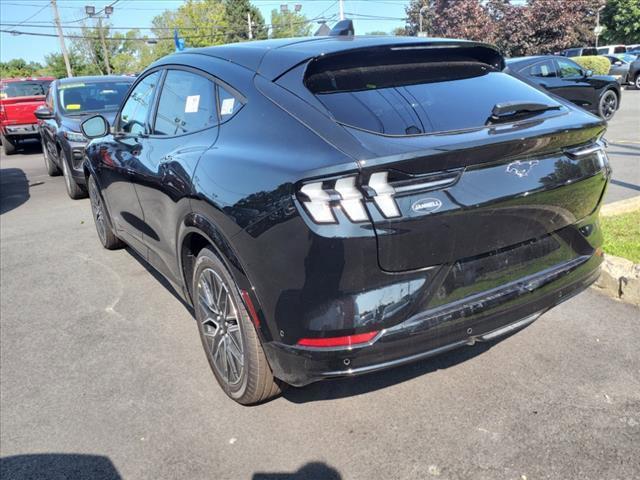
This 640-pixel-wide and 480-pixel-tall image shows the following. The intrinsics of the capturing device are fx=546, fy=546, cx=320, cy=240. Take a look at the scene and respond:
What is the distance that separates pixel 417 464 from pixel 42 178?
10.8 m

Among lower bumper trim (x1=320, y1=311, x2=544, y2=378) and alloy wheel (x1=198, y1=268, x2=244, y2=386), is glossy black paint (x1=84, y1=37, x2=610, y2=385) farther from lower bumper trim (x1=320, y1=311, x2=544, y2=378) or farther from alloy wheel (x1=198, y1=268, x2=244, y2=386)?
alloy wheel (x1=198, y1=268, x2=244, y2=386)

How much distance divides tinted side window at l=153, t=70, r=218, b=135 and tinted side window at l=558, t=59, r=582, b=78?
1199 cm

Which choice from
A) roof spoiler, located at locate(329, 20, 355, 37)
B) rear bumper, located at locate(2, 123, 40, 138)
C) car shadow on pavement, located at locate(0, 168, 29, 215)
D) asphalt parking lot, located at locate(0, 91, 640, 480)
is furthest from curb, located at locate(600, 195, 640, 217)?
rear bumper, located at locate(2, 123, 40, 138)

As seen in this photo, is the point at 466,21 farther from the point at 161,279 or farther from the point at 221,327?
the point at 221,327

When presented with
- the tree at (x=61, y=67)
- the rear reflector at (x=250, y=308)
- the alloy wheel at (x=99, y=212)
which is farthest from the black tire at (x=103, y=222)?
the tree at (x=61, y=67)

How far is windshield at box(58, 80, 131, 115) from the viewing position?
29.2 ft

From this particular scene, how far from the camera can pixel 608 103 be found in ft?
44.0

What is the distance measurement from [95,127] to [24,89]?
43.3 feet

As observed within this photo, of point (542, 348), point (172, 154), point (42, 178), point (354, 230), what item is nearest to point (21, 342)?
point (172, 154)

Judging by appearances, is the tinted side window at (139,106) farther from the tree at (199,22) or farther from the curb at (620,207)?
the tree at (199,22)

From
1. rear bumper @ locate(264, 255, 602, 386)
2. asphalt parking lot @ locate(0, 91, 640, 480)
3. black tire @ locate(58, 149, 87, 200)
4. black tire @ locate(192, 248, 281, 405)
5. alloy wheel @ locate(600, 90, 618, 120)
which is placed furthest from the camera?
alloy wheel @ locate(600, 90, 618, 120)

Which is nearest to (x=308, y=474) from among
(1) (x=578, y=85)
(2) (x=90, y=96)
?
(2) (x=90, y=96)

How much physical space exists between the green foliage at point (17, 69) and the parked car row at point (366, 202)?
5812 cm

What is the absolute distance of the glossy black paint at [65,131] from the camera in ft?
25.1
